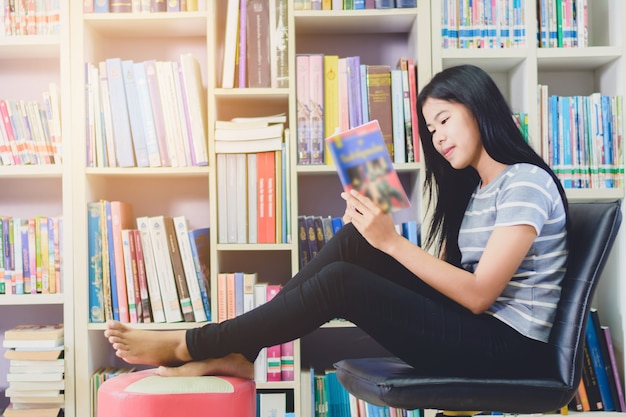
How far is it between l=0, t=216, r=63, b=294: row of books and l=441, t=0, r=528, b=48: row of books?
54.3 inches

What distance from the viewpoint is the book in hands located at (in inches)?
54.4

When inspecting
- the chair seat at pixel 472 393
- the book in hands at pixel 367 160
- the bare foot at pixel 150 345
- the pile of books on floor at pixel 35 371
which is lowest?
the pile of books on floor at pixel 35 371

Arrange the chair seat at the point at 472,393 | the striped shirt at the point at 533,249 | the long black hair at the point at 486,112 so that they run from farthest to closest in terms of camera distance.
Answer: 1. the long black hair at the point at 486,112
2. the striped shirt at the point at 533,249
3. the chair seat at the point at 472,393

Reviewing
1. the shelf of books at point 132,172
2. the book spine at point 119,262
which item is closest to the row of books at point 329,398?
the shelf of books at point 132,172

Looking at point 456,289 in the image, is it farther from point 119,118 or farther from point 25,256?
point 25,256

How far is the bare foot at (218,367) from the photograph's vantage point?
145 cm

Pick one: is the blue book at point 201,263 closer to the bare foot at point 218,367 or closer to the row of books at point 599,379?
the bare foot at point 218,367

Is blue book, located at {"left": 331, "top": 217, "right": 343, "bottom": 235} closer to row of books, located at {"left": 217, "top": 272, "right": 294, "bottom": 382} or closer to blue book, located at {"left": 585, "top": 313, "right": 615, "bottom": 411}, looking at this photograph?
row of books, located at {"left": 217, "top": 272, "right": 294, "bottom": 382}

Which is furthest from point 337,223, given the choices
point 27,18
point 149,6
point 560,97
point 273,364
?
point 27,18

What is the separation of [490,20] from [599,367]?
114cm

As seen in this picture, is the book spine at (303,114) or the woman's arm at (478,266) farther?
the book spine at (303,114)

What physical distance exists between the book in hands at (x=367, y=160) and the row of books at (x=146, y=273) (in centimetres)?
88

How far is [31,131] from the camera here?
2.18 m

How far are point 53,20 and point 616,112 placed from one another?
1810mm
